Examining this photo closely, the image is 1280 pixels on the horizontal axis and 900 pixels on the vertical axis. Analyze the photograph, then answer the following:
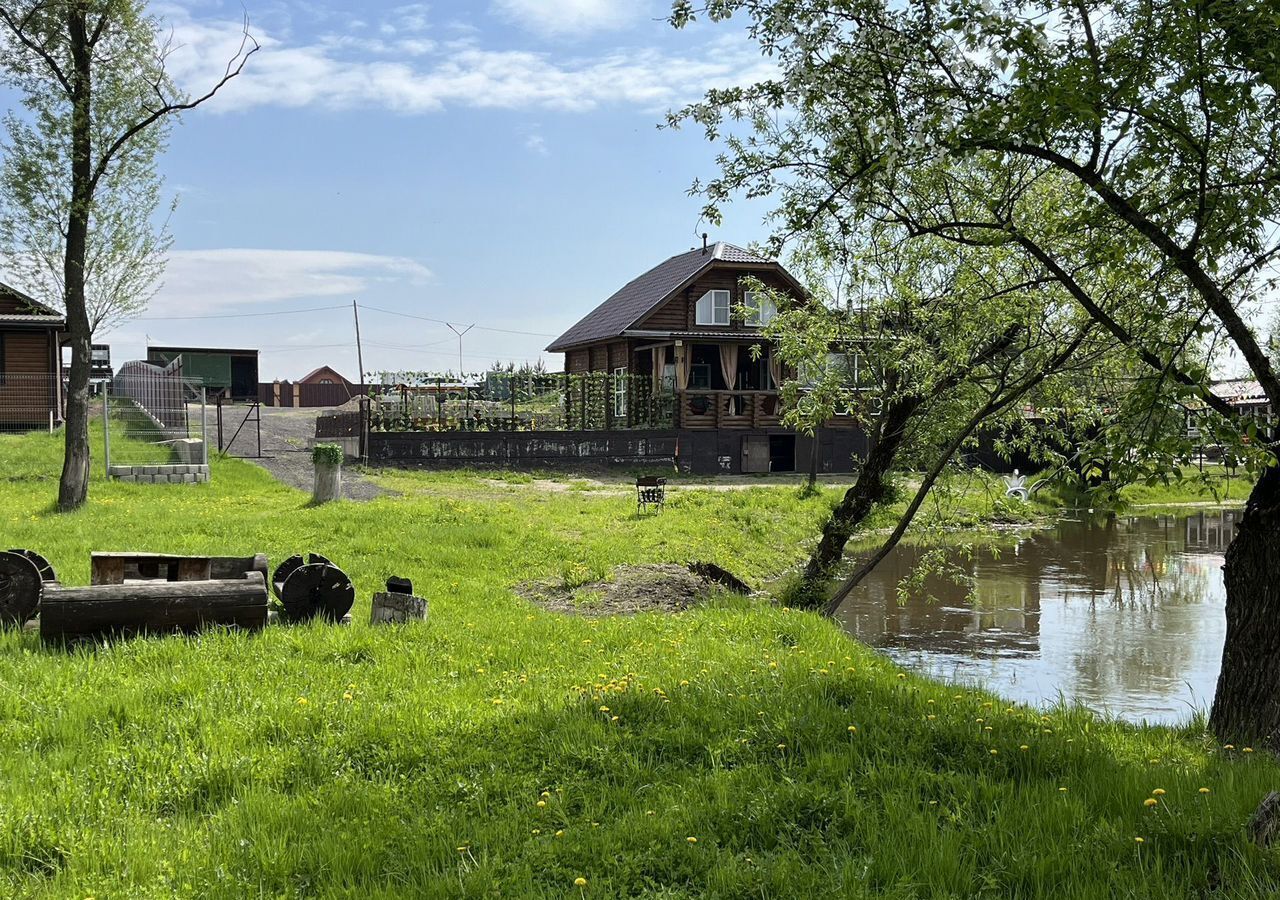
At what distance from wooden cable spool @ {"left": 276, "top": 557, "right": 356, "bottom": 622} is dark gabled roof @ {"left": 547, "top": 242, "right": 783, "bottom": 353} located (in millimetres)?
24502

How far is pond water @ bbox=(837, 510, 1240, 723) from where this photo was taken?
1060cm

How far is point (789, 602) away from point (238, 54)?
13.3 metres

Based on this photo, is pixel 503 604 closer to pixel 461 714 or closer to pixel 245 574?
pixel 245 574

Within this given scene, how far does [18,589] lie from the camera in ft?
26.9

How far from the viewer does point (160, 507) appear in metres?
17.1

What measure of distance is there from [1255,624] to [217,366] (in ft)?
163

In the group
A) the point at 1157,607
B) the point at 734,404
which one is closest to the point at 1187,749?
the point at 1157,607

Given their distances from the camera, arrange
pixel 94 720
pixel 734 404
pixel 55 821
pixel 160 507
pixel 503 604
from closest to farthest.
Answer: pixel 55 821
pixel 94 720
pixel 503 604
pixel 160 507
pixel 734 404

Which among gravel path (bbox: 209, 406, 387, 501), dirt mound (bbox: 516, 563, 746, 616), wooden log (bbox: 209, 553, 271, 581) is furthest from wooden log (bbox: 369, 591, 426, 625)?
gravel path (bbox: 209, 406, 387, 501)

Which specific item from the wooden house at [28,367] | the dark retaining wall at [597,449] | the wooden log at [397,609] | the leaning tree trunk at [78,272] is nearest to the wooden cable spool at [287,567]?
the wooden log at [397,609]

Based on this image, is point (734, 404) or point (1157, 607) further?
point (734, 404)

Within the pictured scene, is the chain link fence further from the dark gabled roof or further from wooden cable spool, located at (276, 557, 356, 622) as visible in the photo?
the dark gabled roof

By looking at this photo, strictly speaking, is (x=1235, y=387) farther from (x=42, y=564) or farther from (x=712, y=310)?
(x=712, y=310)

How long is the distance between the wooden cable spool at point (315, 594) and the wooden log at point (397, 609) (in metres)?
0.26
